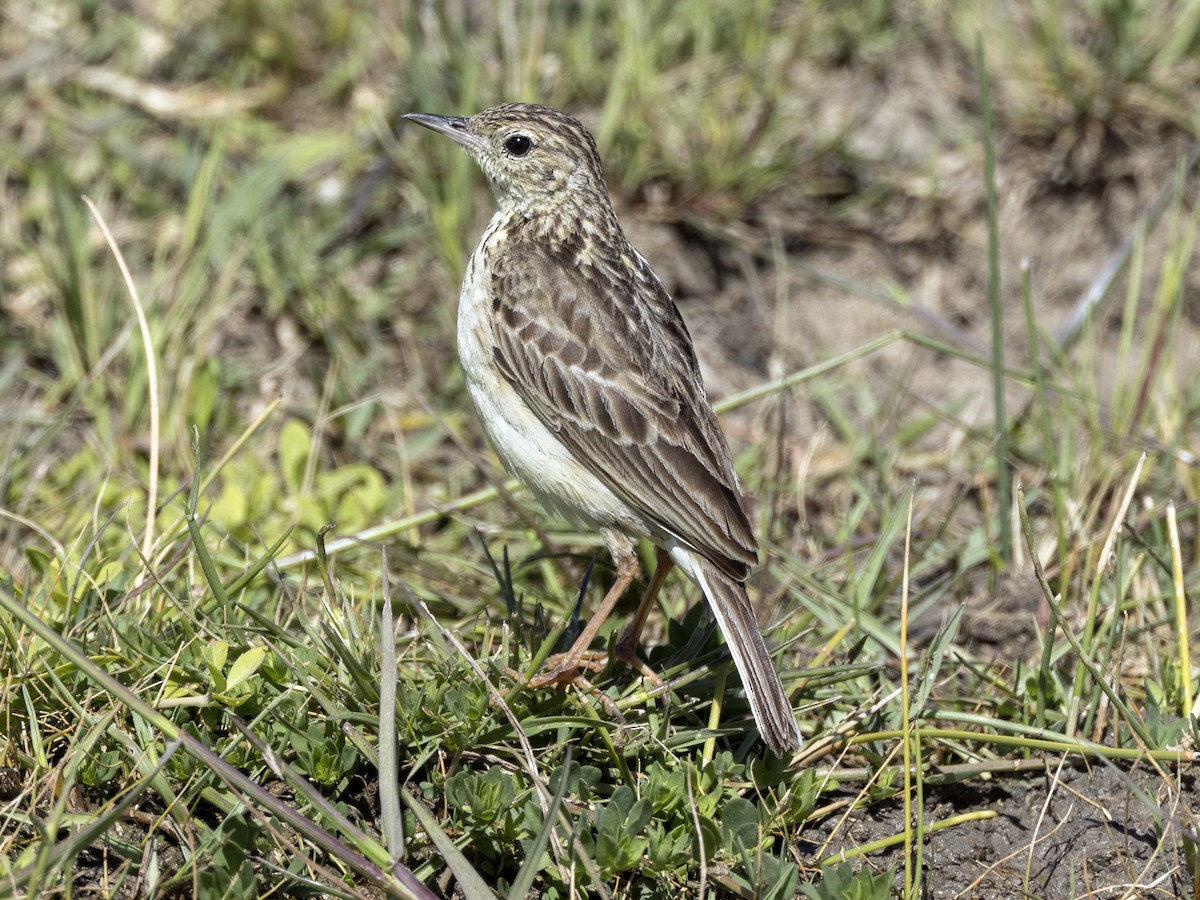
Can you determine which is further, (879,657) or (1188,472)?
(1188,472)

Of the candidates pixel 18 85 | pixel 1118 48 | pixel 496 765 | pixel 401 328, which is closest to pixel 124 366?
pixel 401 328

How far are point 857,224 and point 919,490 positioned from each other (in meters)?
1.87

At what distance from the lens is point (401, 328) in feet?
21.1

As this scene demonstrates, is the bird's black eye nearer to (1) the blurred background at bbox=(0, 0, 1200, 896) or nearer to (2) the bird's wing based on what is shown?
(2) the bird's wing

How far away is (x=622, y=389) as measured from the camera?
427 centimetres

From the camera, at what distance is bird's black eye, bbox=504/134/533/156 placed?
15.7 feet

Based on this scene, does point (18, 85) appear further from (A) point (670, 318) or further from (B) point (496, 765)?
(B) point (496, 765)

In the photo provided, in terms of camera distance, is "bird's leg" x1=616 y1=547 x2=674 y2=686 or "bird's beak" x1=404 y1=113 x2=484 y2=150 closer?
"bird's leg" x1=616 y1=547 x2=674 y2=686

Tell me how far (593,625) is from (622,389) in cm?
77

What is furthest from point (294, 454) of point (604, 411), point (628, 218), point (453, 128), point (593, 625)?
point (628, 218)

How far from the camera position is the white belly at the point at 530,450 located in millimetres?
4152

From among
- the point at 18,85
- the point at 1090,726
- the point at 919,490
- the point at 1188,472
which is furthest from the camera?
the point at 18,85

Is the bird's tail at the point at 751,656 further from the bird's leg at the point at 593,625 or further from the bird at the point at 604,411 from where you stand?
the bird's leg at the point at 593,625

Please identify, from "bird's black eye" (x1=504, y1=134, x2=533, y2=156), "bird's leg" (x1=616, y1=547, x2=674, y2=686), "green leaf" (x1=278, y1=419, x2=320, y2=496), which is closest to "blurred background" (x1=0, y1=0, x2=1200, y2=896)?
"green leaf" (x1=278, y1=419, x2=320, y2=496)
